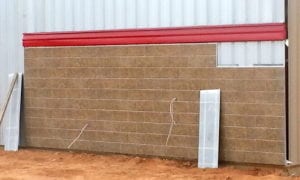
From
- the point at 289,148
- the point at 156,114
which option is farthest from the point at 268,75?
the point at 156,114

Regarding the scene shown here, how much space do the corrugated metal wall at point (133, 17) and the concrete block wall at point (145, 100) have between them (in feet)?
0.99

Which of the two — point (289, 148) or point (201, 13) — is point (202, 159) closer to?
point (289, 148)

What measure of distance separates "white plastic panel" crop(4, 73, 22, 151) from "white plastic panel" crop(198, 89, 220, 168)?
3812mm

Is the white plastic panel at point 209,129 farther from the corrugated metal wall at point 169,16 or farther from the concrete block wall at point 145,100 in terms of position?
the corrugated metal wall at point 169,16

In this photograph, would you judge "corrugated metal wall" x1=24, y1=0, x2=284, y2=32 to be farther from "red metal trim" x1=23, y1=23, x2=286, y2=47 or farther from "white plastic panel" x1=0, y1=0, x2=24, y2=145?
"white plastic panel" x1=0, y1=0, x2=24, y2=145

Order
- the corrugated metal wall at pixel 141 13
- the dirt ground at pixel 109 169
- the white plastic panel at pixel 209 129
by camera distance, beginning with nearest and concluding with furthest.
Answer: the dirt ground at pixel 109 169 < the corrugated metal wall at pixel 141 13 < the white plastic panel at pixel 209 129

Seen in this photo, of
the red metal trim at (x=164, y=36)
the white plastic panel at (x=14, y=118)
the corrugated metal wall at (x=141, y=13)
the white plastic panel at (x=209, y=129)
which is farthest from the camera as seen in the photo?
the white plastic panel at (x=14, y=118)

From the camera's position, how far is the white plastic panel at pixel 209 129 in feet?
30.2

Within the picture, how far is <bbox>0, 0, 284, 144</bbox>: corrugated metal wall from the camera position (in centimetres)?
896

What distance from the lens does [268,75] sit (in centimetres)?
889

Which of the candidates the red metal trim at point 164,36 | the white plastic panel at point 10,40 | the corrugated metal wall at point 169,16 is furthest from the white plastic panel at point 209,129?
the white plastic panel at point 10,40

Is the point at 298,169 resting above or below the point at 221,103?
below

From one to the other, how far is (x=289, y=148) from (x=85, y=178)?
3.05 m

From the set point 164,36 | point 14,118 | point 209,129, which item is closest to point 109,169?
point 209,129
